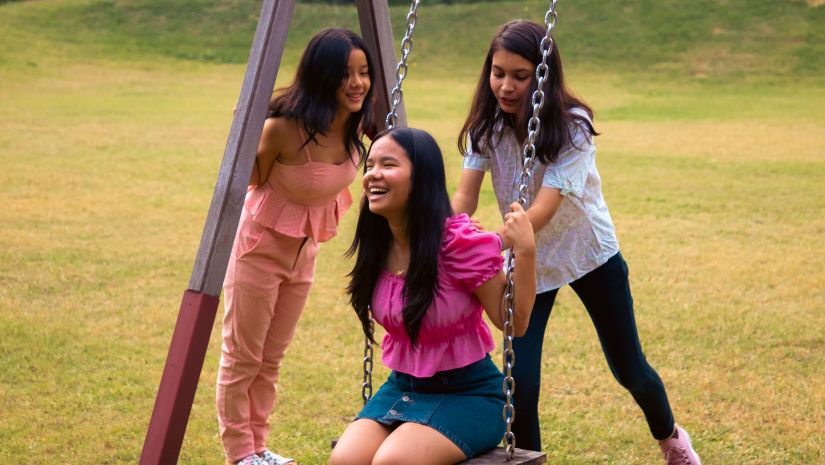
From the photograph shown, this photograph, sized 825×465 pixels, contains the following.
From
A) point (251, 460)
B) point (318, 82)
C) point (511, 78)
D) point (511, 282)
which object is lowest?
point (251, 460)

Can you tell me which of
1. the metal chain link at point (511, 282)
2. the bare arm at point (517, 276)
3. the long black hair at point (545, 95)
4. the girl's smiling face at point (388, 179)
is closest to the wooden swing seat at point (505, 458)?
the metal chain link at point (511, 282)

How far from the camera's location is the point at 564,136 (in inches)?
144

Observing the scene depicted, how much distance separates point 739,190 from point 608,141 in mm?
4043

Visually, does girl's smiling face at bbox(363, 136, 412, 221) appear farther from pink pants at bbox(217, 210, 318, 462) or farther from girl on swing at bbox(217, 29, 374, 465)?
pink pants at bbox(217, 210, 318, 462)

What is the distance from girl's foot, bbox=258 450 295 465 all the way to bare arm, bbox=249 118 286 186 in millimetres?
1088

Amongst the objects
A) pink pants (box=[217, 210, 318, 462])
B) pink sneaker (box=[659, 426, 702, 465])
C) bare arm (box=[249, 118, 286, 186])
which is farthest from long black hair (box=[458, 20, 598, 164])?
pink sneaker (box=[659, 426, 702, 465])

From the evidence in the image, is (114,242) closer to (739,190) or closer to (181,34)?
(739,190)

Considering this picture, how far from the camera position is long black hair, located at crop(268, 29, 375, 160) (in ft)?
13.3

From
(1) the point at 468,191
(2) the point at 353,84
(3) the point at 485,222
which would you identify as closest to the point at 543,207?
(1) the point at 468,191

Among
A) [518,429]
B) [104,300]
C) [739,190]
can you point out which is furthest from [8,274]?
[739,190]

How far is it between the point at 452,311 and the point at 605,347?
0.93 metres

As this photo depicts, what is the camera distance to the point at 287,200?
4.21 metres

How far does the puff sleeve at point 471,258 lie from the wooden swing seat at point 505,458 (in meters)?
0.49

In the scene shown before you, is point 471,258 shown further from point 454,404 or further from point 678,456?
point 678,456
